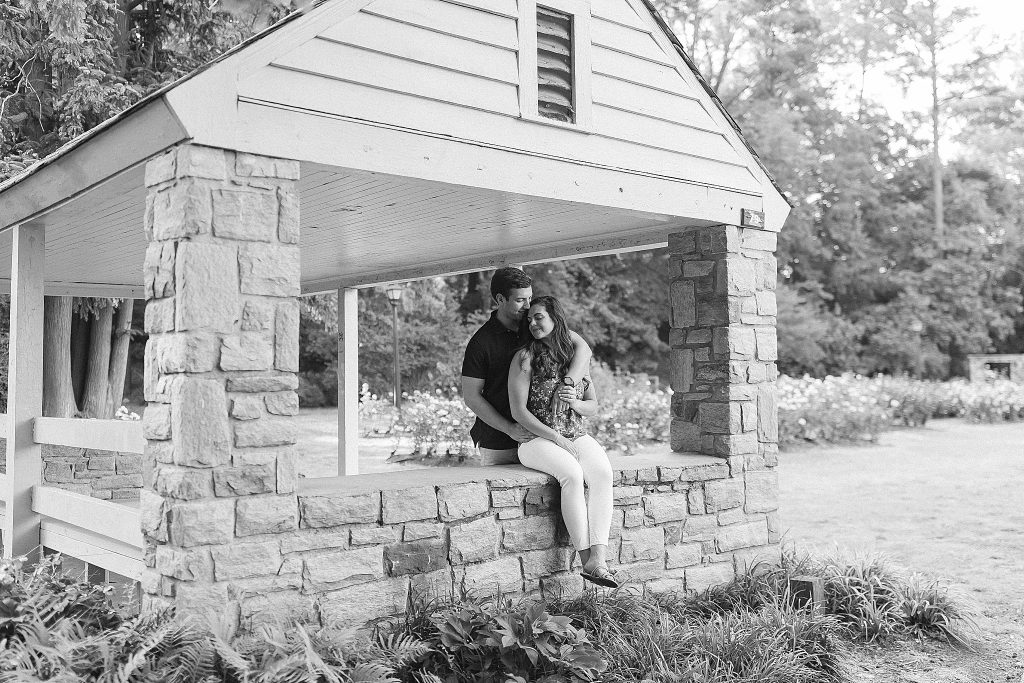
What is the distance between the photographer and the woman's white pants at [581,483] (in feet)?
15.7

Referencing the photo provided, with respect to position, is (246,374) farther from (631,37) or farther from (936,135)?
(936,135)

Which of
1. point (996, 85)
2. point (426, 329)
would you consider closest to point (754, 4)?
point (996, 85)

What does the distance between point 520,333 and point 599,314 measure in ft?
62.5

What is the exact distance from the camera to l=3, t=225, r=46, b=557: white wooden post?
5.33m

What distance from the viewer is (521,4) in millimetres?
4797

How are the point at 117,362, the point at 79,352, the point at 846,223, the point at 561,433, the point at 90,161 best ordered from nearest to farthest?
1. the point at 90,161
2. the point at 561,433
3. the point at 79,352
4. the point at 117,362
5. the point at 846,223

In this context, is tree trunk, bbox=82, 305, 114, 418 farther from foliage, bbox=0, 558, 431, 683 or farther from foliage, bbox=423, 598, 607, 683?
foliage, bbox=423, 598, 607, 683

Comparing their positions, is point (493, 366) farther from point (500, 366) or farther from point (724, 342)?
point (724, 342)

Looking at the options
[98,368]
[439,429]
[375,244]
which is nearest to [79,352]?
[98,368]

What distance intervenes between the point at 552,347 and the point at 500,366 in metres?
0.39

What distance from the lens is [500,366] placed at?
5.20 m

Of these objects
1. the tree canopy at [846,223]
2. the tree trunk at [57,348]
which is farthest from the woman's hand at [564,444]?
the tree canopy at [846,223]

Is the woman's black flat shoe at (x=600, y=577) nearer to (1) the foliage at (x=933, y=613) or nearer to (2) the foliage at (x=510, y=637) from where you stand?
(2) the foliage at (x=510, y=637)

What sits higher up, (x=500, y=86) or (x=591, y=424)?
(x=500, y=86)
